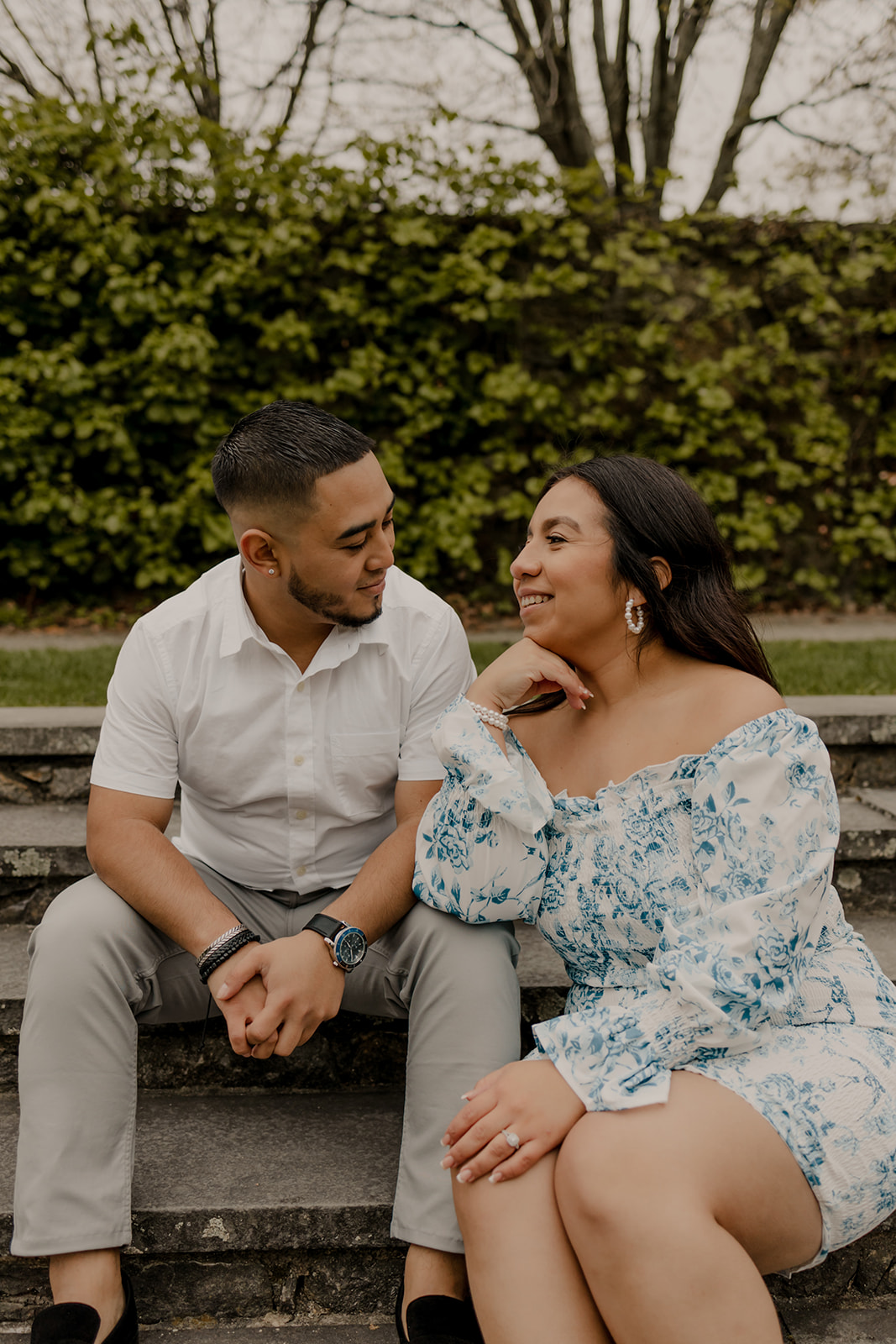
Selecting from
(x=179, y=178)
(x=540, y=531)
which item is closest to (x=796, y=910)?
(x=540, y=531)

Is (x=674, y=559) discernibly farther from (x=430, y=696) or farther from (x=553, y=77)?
(x=553, y=77)

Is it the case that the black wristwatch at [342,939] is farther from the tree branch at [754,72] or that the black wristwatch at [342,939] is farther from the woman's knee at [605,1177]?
the tree branch at [754,72]

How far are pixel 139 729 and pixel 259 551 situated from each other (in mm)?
426

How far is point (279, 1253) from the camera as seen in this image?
1757mm

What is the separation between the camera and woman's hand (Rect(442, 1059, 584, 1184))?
1437 millimetres

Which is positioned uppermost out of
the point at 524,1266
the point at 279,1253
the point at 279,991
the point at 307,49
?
the point at 307,49

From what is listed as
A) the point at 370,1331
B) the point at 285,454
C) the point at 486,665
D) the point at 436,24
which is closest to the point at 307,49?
the point at 436,24

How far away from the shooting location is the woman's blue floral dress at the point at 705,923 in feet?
4.73

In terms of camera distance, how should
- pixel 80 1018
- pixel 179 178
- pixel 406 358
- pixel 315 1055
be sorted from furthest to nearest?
pixel 406 358, pixel 179 178, pixel 315 1055, pixel 80 1018

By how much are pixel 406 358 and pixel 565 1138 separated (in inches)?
186

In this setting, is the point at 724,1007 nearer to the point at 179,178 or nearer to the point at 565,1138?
the point at 565,1138

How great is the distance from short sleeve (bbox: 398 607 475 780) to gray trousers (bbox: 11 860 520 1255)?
320 millimetres

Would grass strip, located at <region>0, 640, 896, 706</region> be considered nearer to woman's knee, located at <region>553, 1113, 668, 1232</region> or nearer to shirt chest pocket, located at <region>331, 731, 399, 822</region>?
shirt chest pocket, located at <region>331, 731, 399, 822</region>

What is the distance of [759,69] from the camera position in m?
7.65
